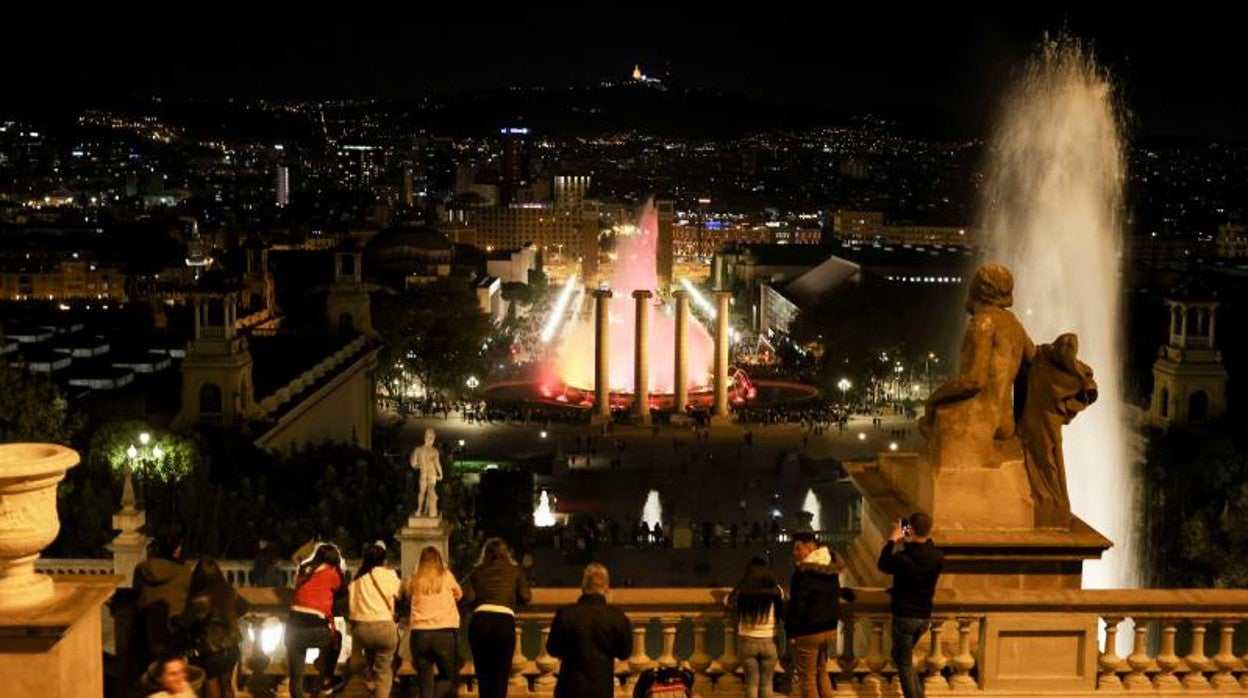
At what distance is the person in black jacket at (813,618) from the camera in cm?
1096

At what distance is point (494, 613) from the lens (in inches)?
435

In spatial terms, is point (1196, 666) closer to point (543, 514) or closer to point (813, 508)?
point (543, 514)

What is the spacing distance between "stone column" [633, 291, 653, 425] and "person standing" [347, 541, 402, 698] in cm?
6779

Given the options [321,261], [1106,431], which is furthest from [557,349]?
[1106,431]

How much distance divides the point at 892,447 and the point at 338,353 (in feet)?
71.9

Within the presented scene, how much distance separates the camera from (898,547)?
11484mm

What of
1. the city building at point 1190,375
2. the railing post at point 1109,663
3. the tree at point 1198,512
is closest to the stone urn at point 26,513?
the railing post at point 1109,663

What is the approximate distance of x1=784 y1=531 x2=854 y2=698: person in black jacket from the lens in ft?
36.0

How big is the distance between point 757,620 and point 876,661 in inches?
37.2

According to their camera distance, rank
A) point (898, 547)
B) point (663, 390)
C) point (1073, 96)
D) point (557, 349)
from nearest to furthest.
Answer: point (898, 547)
point (1073, 96)
point (663, 390)
point (557, 349)

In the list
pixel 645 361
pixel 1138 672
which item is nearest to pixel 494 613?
pixel 1138 672

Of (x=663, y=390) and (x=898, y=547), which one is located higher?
(x=898, y=547)

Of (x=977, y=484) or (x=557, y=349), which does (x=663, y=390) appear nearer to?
(x=557, y=349)

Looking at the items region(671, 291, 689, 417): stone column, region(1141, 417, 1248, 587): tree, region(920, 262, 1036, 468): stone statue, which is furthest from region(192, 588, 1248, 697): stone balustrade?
region(671, 291, 689, 417): stone column
